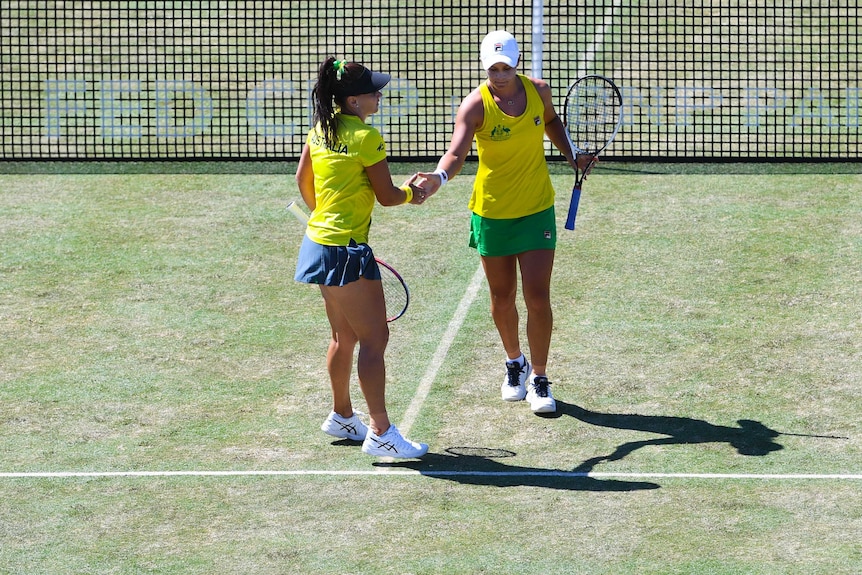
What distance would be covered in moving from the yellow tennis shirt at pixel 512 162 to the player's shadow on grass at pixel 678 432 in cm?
118

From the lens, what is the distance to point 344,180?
274 inches

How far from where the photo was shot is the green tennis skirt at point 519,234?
313 inches

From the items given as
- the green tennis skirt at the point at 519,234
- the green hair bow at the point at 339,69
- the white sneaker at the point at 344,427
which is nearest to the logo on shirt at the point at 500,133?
the green tennis skirt at the point at 519,234

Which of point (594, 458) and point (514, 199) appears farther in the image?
point (514, 199)

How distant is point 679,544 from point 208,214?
265 inches

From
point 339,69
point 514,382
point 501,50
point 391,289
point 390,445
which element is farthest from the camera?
point 514,382

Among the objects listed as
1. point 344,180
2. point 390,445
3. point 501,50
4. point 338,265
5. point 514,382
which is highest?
point 501,50

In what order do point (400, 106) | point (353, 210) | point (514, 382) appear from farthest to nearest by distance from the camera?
1. point (400, 106)
2. point (514, 382)
3. point (353, 210)

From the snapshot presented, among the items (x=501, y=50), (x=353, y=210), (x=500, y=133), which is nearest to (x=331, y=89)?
(x=353, y=210)

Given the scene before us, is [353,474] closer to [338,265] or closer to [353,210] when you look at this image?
[338,265]

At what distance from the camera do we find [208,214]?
1194 cm

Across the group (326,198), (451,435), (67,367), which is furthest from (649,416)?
(67,367)

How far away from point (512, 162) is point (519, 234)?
Answer: 15.9 inches

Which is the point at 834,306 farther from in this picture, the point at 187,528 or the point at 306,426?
the point at 187,528
